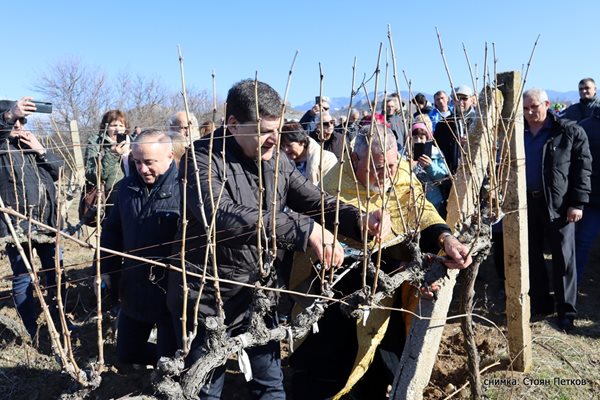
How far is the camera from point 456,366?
3096mm

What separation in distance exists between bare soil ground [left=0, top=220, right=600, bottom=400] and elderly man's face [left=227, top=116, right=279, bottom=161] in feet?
5.04

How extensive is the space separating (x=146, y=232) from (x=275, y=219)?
116 cm

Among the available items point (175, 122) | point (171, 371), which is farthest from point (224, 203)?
point (175, 122)

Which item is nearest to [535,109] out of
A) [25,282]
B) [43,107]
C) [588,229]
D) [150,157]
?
[588,229]

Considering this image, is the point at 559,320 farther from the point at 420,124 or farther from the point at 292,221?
the point at 292,221

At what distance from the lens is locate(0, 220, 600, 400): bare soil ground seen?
9.72 feet

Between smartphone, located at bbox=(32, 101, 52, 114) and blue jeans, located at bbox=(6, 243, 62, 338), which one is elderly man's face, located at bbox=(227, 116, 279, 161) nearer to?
smartphone, located at bbox=(32, 101, 52, 114)

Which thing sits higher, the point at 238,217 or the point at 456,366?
the point at 238,217

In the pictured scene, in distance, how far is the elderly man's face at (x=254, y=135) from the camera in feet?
6.04

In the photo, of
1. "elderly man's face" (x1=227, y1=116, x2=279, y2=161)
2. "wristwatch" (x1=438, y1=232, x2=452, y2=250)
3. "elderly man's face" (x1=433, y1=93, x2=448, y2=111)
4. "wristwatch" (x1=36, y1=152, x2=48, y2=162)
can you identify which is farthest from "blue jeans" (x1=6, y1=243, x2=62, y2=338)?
"elderly man's face" (x1=433, y1=93, x2=448, y2=111)

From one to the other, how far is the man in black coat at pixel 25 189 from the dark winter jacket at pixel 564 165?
3866 mm

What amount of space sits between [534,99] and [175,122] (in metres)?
2.97

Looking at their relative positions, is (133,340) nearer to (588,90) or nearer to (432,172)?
(432,172)

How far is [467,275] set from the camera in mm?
2398
